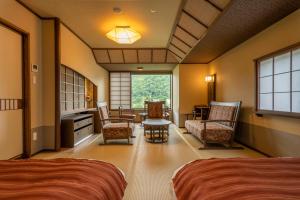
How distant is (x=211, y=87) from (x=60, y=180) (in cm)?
673

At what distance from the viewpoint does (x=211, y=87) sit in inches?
A: 294

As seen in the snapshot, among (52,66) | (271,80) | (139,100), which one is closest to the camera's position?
(271,80)

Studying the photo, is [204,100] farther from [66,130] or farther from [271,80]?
[66,130]

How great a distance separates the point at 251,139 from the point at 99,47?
201 inches

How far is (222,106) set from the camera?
567 cm

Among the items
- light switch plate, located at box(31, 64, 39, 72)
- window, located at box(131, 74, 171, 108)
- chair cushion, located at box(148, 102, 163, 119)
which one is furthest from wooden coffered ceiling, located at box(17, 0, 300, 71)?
window, located at box(131, 74, 171, 108)

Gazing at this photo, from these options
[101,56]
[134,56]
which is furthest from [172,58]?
[101,56]

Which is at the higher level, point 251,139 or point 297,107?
point 297,107

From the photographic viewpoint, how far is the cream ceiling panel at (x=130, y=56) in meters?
7.53

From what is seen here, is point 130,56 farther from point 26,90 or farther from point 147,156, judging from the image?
point 147,156

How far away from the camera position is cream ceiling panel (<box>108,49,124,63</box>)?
754 centimetres

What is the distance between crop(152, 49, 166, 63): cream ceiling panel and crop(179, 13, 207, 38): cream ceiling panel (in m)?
2.60

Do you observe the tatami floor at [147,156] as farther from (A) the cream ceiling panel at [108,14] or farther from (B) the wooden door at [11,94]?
(A) the cream ceiling panel at [108,14]

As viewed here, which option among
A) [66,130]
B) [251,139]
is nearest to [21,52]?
[66,130]
